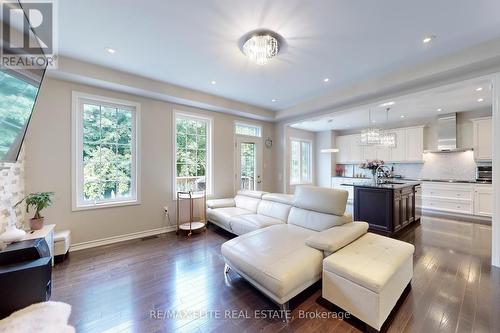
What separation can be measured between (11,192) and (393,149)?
8.68 m

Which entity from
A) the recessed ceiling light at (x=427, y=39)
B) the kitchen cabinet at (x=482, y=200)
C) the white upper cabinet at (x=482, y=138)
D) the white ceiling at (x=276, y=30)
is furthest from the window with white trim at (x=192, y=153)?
the white upper cabinet at (x=482, y=138)

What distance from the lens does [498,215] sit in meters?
2.63

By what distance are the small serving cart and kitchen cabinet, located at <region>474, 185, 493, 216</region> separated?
6.64 meters

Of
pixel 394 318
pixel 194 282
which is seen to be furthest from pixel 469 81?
pixel 194 282

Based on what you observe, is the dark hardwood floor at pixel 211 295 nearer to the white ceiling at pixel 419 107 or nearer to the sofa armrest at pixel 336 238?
Answer: the sofa armrest at pixel 336 238

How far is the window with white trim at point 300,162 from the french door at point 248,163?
210 centimetres

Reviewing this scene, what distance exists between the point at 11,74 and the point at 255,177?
465 cm

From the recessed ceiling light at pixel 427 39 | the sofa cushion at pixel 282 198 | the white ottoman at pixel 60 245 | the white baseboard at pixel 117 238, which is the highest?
the recessed ceiling light at pixel 427 39

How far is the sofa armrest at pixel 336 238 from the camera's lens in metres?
2.09

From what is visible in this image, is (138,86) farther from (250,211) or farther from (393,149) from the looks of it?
(393,149)

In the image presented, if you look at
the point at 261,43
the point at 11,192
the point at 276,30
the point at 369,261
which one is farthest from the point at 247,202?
the point at 11,192

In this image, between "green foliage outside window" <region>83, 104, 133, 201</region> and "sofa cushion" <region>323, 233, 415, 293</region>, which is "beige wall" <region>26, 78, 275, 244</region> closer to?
"green foliage outside window" <region>83, 104, 133, 201</region>

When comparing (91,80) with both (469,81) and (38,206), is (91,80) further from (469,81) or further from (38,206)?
(469,81)

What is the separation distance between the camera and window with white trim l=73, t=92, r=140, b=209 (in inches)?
130
